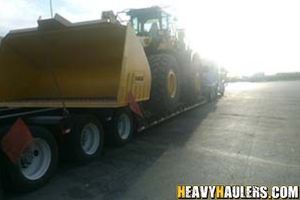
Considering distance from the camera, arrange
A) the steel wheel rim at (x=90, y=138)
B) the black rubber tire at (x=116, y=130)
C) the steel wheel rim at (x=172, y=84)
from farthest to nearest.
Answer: the steel wheel rim at (x=172, y=84) < the black rubber tire at (x=116, y=130) < the steel wheel rim at (x=90, y=138)

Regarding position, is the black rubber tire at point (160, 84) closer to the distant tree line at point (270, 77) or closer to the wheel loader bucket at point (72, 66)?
the wheel loader bucket at point (72, 66)

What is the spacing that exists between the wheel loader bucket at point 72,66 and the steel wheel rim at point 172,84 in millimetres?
1484

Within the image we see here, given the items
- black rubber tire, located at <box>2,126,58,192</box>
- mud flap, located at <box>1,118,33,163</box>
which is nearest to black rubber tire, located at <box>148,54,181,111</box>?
black rubber tire, located at <box>2,126,58,192</box>

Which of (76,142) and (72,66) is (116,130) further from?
(72,66)

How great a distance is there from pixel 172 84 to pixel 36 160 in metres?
5.22

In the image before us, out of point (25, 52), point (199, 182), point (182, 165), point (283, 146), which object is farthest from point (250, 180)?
point (25, 52)

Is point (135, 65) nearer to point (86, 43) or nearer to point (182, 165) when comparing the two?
point (86, 43)

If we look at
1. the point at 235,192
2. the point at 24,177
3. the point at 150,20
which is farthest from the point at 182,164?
the point at 150,20

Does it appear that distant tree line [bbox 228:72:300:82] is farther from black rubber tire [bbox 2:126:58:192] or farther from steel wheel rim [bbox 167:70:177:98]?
black rubber tire [bbox 2:126:58:192]

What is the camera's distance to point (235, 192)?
16.9 ft

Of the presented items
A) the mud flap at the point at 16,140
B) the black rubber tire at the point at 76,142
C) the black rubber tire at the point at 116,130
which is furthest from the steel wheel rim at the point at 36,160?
the black rubber tire at the point at 116,130

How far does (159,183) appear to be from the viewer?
18.1 feet

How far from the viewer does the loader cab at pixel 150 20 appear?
1134cm

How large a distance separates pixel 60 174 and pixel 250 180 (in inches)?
111
